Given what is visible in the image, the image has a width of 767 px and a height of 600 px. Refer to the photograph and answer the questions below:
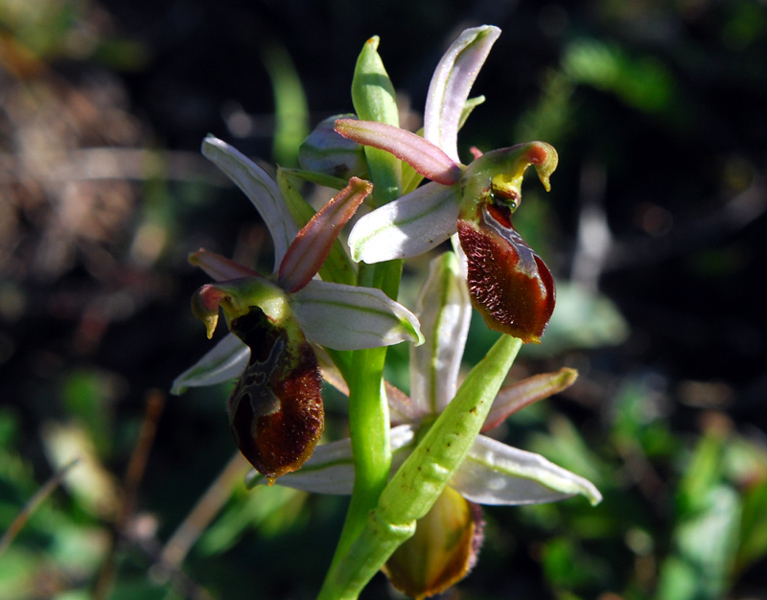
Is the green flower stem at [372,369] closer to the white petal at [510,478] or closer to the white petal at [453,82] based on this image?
the white petal at [453,82]

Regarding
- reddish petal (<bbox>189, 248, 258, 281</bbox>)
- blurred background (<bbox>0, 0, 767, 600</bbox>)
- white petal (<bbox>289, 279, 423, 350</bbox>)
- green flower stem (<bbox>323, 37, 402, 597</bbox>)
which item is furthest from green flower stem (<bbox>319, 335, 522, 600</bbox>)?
blurred background (<bbox>0, 0, 767, 600</bbox>)

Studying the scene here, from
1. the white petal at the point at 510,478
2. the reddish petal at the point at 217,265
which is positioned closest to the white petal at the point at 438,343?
the white petal at the point at 510,478

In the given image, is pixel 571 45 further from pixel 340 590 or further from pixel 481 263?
pixel 340 590

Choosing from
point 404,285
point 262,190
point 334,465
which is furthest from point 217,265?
point 404,285

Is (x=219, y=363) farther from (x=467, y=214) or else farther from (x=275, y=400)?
(x=467, y=214)

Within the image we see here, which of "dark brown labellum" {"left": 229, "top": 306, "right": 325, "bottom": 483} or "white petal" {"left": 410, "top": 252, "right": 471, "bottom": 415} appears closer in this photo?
"dark brown labellum" {"left": 229, "top": 306, "right": 325, "bottom": 483}

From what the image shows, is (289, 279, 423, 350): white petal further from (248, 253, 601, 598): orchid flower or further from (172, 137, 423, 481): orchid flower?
(248, 253, 601, 598): orchid flower
